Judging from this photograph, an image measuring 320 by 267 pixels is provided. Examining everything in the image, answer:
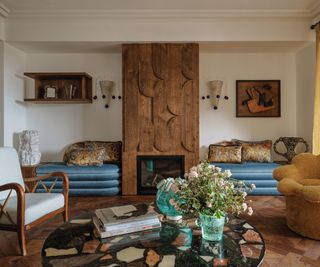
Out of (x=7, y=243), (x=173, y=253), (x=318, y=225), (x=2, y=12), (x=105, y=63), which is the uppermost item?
(x=2, y=12)

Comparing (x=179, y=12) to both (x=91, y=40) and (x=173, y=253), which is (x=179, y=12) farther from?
(x=173, y=253)

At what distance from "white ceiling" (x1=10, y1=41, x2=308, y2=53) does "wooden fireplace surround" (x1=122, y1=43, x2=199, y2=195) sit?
35 cm

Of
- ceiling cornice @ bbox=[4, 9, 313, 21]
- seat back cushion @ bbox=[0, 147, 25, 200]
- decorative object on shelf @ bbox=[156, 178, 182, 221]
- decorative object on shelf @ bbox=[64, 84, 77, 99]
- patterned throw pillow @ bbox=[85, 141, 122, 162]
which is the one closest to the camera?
decorative object on shelf @ bbox=[156, 178, 182, 221]

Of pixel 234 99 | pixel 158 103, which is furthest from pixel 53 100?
pixel 234 99

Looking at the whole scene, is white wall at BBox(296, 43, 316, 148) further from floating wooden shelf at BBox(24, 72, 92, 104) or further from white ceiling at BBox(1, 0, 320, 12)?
floating wooden shelf at BBox(24, 72, 92, 104)

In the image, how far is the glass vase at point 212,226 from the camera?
1.46 meters

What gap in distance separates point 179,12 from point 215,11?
52 cm

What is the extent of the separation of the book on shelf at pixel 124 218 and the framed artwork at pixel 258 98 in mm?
3317

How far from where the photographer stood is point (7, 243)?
241cm

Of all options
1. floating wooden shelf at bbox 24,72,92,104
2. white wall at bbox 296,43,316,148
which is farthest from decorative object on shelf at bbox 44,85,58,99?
white wall at bbox 296,43,316,148

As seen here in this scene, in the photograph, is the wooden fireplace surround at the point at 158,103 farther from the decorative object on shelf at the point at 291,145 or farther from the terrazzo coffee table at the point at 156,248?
the terrazzo coffee table at the point at 156,248

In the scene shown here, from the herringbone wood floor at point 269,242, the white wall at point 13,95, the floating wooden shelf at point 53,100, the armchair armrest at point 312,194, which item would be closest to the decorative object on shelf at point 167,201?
the herringbone wood floor at point 269,242

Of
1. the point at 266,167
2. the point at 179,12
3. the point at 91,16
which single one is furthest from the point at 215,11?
the point at 266,167

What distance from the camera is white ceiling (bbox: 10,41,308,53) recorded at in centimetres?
405
